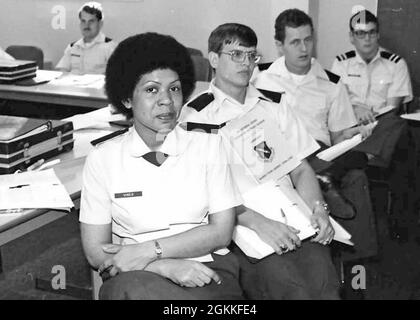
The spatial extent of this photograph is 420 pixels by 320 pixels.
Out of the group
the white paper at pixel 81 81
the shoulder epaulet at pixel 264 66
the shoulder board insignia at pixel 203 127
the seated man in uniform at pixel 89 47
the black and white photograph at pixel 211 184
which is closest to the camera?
the black and white photograph at pixel 211 184

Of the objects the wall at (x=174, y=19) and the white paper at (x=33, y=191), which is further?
the wall at (x=174, y=19)

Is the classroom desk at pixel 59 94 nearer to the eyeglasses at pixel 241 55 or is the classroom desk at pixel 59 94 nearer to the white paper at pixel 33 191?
the eyeglasses at pixel 241 55

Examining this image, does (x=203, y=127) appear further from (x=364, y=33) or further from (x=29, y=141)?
(x=364, y=33)


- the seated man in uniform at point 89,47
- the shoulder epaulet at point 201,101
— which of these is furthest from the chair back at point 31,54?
the shoulder epaulet at point 201,101

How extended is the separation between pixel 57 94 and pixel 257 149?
1846 millimetres

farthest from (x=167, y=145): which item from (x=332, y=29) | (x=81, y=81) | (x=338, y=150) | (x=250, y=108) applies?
(x=332, y=29)

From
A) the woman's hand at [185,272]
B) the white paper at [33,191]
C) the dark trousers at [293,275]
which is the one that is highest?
the white paper at [33,191]

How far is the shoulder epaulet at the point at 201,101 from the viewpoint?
241 centimetres

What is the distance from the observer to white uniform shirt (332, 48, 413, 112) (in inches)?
157

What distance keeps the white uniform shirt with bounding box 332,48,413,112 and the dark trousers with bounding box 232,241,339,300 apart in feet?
7.33

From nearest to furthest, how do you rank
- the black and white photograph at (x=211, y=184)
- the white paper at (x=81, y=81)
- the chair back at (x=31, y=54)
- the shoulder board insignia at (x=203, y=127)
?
the black and white photograph at (x=211, y=184)
the shoulder board insignia at (x=203, y=127)
the white paper at (x=81, y=81)
the chair back at (x=31, y=54)

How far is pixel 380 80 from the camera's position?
13.1ft

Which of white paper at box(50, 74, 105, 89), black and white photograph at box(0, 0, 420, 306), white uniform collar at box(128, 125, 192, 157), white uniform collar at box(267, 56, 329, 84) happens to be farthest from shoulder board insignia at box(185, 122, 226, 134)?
white paper at box(50, 74, 105, 89)

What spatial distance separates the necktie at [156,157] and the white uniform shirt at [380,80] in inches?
93.7
